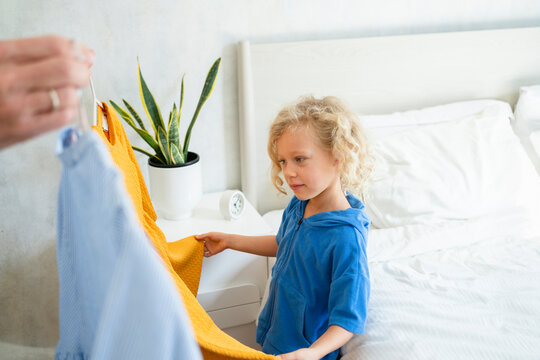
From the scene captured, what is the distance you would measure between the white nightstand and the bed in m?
0.26

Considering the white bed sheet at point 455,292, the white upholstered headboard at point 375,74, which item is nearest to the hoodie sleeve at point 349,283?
the white bed sheet at point 455,292

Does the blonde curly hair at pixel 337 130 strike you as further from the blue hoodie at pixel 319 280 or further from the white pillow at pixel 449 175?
the white pillow at pixel 449 175

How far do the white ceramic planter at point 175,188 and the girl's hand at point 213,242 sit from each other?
9.3 inches

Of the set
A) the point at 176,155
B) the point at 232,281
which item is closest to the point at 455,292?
the point at 232,281

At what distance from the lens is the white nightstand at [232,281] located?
4.40 ft

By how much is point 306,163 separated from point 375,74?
91cm

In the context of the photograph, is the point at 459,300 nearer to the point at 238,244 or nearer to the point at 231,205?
the point at 238,244

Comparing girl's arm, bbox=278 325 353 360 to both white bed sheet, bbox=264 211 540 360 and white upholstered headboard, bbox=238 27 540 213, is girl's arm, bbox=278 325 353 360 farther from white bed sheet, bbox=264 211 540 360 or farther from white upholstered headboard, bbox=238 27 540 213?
white upholstered headboard, bbox=238 27 540 213

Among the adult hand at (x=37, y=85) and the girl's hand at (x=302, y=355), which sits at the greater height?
the adult hand at (x=37, y=85)

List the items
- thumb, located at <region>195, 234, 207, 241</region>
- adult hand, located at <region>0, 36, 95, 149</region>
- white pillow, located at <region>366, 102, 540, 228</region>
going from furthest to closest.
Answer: white pillow, located at <region>366, 102, 540, 228</region> < thumb, located at <region>195, 234, 207, 241</region> < adult hand, located at <region>0, 36, 95, 149</region>

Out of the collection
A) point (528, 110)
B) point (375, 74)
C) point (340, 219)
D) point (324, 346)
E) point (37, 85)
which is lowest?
point (324, 346)

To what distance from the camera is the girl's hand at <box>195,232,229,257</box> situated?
1.28 meters

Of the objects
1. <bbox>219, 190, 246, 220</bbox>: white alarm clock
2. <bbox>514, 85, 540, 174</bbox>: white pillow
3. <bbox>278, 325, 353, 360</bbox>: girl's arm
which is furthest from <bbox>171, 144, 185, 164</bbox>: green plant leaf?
<bbox>514, 85, 540, 174</bbox>: white pillow

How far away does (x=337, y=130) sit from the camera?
1055mm
